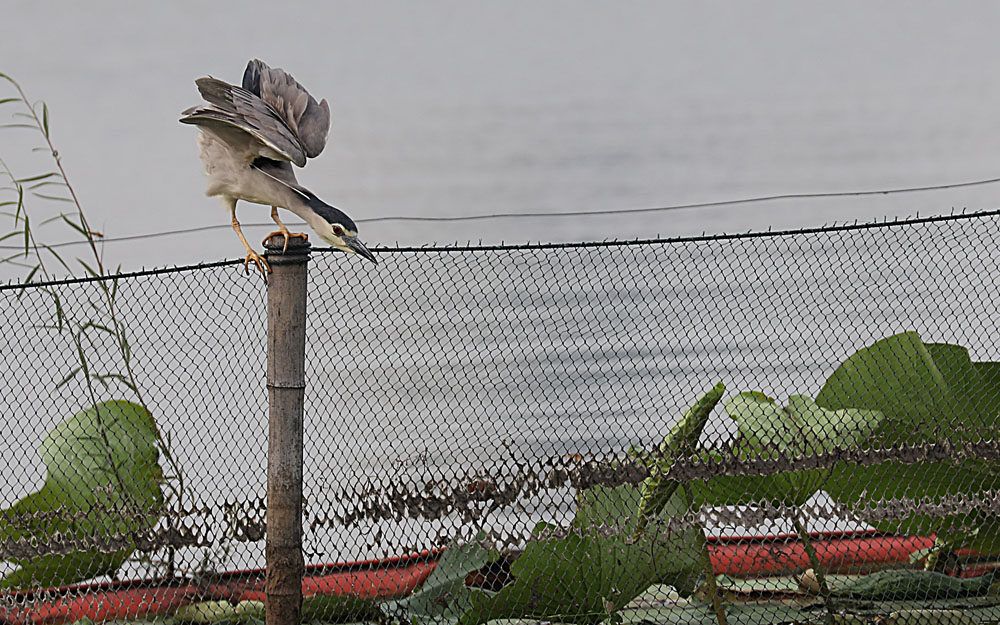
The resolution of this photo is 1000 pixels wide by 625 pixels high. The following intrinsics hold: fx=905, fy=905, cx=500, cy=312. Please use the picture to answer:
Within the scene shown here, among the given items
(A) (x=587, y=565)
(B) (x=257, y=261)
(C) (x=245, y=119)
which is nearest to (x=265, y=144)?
(C) (x=245, y=119)

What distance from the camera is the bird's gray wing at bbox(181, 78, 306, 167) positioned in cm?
167

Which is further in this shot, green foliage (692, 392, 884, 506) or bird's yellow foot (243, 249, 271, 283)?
green foliage (692, 392, 884, 506)

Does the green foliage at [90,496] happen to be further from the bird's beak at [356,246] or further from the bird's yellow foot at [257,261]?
the bird's beak at [356,246]

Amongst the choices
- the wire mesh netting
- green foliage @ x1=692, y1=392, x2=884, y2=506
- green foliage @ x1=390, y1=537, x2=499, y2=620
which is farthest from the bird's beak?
green foliage @ x1=692, y1=392, x2=884, y2=506

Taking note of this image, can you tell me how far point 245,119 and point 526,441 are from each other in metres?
0.93

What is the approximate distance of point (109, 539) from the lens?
188cm

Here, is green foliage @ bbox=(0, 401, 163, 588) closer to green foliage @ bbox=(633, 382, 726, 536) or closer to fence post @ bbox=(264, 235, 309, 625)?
fence post @ bbox=(264, 235, 309, 625)

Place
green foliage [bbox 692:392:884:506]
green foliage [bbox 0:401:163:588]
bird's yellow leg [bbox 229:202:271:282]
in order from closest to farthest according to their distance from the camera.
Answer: bird's yellow leg [bbox 229:202:271:282] → green foliage [bbox 0:401:163:588] → green foliage [bbox 692:392:884:506]

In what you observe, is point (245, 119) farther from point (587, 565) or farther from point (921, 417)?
point (921, 417)

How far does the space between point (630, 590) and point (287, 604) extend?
749 millimetres

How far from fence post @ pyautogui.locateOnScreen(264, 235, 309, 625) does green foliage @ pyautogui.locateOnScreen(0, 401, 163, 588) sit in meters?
0.29

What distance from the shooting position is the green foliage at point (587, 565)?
1.99 meters

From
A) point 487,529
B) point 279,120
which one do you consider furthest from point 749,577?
point 279,120

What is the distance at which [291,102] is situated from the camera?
183 centimetres
